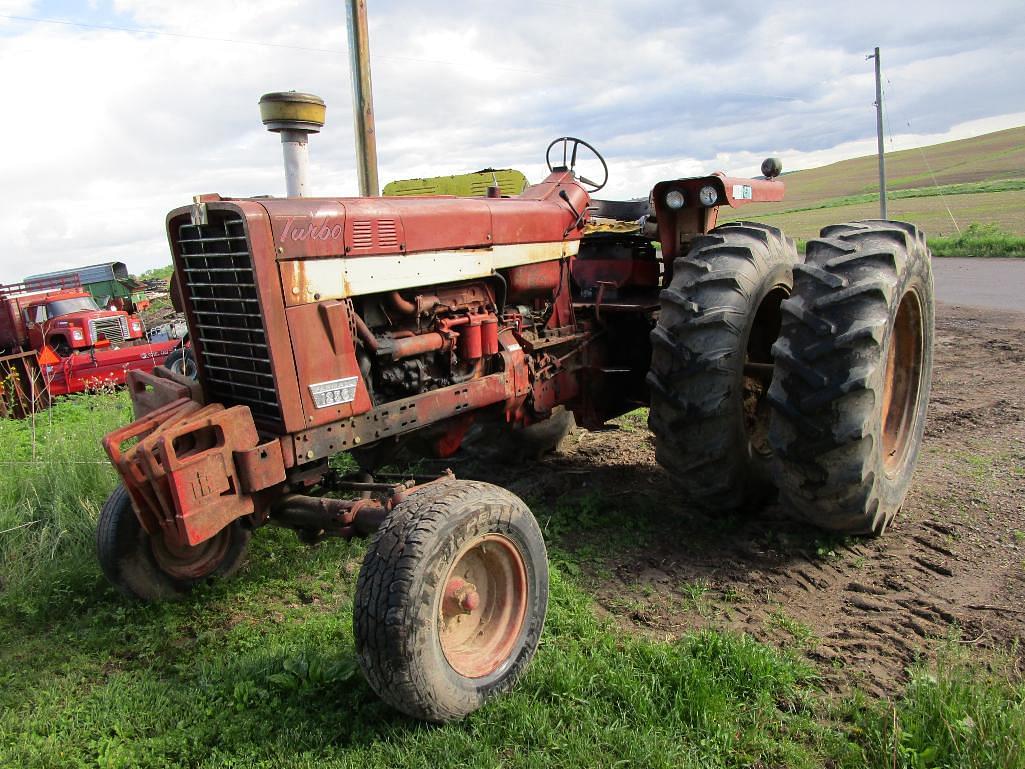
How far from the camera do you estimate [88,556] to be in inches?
175

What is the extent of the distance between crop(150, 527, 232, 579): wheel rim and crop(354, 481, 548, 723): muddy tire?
1.39 meters

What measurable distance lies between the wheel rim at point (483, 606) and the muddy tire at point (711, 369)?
1411 millimetres

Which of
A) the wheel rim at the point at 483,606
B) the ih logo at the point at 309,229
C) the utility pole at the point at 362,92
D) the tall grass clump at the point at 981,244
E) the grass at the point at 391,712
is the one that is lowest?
the grass at the point at 391,712

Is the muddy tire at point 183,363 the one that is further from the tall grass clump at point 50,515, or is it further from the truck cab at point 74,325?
the truck cab at point 74,325

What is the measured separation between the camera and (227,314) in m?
3.32

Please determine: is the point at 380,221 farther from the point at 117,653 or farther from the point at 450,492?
the point at 117,653

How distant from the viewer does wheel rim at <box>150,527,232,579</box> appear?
12.5ft

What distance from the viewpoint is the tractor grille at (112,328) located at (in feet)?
41.7

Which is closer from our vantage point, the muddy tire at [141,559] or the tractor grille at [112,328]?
the muddy tire at [141,559]

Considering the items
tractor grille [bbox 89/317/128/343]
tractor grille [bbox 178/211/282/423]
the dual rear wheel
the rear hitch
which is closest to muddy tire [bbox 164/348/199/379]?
tractor grille [bbox 178/211/282/423]

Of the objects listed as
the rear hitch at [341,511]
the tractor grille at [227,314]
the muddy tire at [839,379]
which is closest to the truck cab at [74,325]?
the tractor grille at [227,314]

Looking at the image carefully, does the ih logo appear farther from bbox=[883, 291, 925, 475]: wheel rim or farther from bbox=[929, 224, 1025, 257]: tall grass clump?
bbox=[929, 224, 1025, 257]: tall grass clump

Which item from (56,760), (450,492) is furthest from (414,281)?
(56,760)

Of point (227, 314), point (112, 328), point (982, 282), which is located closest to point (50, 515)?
point (227, 314)
